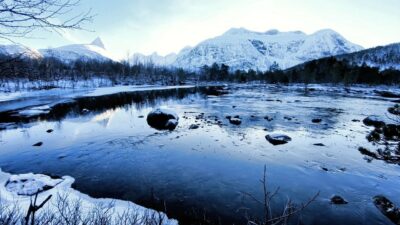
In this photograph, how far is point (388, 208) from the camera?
→ 29.9ft

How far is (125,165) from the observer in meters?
13.5

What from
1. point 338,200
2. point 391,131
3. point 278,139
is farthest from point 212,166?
point 391,131

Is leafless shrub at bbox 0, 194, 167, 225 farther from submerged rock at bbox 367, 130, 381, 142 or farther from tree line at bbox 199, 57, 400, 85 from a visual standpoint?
tree line at bbox 199, 57, 400, 85

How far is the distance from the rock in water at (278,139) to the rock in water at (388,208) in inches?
304

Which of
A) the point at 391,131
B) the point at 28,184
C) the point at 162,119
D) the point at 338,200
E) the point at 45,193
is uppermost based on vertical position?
the point at 162,119

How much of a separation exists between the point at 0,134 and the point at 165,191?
59.4 ft

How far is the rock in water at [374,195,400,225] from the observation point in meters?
8.52

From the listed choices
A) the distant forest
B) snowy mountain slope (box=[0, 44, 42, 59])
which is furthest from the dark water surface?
the distant forest

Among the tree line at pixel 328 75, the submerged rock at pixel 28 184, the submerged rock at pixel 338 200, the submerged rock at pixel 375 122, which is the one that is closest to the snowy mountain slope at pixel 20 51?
the submerged rock at pixel 28 184

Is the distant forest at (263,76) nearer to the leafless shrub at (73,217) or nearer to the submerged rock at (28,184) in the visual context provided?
the submerged rock at (28,184)

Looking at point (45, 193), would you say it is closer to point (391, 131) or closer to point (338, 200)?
point (338, 200)

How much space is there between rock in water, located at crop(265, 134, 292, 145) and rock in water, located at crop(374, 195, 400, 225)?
25.4ft

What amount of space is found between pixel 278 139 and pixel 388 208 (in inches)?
349

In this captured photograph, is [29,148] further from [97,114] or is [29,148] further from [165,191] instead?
[97,114]
